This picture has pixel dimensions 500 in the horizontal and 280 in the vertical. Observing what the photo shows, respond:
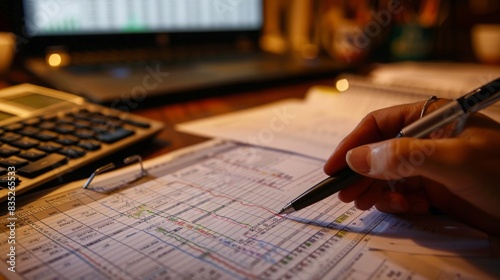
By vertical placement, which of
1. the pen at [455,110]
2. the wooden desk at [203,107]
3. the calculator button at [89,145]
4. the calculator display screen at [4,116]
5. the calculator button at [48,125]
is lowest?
the wooden desk at [203,107]

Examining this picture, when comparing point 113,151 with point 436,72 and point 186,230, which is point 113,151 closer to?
point 186,230

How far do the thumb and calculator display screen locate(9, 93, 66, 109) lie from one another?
44 centimetres

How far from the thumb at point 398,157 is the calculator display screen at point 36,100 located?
440mm

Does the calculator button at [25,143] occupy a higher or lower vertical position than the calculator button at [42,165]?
higher

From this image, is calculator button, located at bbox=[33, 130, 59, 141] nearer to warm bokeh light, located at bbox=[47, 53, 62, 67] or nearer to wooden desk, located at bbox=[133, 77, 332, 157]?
wooden desk, located at bbox=[133, 77, 332, 157]

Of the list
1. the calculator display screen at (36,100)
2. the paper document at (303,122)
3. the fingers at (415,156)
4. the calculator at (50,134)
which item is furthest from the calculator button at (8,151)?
the fingers at (415,156)

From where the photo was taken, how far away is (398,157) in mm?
282

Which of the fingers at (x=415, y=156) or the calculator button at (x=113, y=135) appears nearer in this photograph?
the fingers at (x=415, y=156)

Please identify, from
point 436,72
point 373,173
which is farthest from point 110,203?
point 436,72

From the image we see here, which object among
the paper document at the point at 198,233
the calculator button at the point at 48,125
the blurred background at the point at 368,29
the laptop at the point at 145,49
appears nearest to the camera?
the paper document at the point at 198,233

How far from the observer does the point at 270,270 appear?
28 cm

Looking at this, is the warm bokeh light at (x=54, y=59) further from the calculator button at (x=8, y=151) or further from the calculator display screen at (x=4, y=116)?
the calculator button at (x=8, y=151)

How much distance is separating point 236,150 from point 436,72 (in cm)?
68

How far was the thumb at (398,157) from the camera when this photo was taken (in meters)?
0.28
